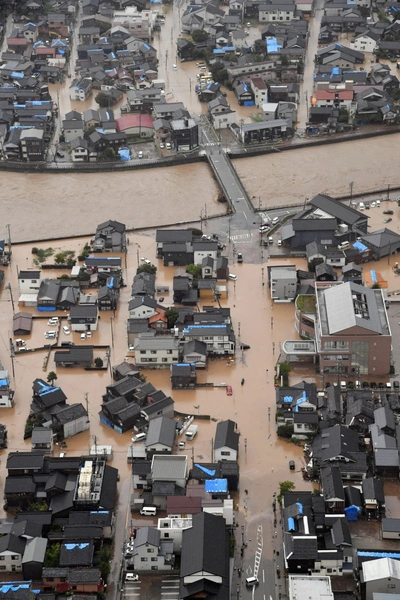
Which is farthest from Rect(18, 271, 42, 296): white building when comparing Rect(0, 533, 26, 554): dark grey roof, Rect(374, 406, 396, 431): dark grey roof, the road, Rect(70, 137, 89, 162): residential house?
the road

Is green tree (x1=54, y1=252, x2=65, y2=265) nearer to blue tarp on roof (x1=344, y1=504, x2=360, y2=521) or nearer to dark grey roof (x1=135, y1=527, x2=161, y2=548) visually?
dark grey roof (x1=135, y1=527, x2=161, y2=548)

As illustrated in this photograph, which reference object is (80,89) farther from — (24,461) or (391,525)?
(391,525)

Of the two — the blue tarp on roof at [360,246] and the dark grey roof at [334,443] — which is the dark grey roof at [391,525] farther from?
the blue tarp on roof at [360,246]

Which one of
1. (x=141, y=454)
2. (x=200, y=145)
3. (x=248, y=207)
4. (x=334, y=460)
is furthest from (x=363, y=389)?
(x=200, y=145)

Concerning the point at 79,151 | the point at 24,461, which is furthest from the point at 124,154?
the point at 24,461

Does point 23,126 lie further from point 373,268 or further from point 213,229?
point 373,268

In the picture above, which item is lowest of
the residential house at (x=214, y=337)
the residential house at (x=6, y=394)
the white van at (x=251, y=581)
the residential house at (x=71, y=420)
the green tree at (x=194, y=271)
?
the white van at (x=251, y=581)

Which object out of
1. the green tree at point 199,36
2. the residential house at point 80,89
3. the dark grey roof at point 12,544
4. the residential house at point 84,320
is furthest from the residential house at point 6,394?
the green tree at point 199,36
